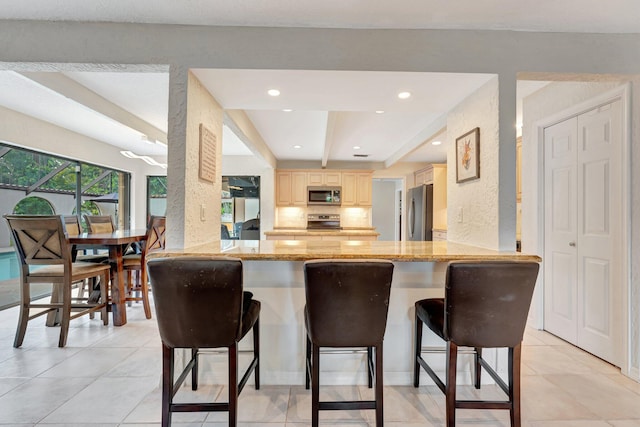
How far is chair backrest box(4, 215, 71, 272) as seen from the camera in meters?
2.61

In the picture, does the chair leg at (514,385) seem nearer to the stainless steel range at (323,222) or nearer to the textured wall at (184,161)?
the textured wall at (184,161)

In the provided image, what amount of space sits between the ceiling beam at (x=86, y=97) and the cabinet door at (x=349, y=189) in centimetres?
354

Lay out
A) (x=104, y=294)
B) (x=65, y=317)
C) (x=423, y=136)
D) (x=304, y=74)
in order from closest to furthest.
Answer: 1. (x=304, y=74)
2. (x=65, y=317)
3. (x=104, y=294)
4. (x=423, y=136)

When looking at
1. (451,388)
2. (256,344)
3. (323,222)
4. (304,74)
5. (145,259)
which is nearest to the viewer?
(451,388)

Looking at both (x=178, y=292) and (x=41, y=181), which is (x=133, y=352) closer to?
(x=178, y=292)

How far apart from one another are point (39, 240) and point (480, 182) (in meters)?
→ 3.64

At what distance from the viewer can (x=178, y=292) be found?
1448mm

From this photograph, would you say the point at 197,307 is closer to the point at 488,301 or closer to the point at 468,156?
the point at 488,301

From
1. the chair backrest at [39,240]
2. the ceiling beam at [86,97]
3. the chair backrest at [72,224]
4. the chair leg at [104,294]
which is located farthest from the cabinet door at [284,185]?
the chair backrest at [39,240]

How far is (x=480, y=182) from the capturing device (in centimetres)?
221

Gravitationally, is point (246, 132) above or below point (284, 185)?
above

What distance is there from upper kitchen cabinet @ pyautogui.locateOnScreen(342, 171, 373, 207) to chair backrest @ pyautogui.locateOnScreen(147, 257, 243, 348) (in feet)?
16.3

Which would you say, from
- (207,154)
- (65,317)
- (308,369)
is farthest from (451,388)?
(65,317)

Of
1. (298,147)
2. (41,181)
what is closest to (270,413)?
(298,147)
